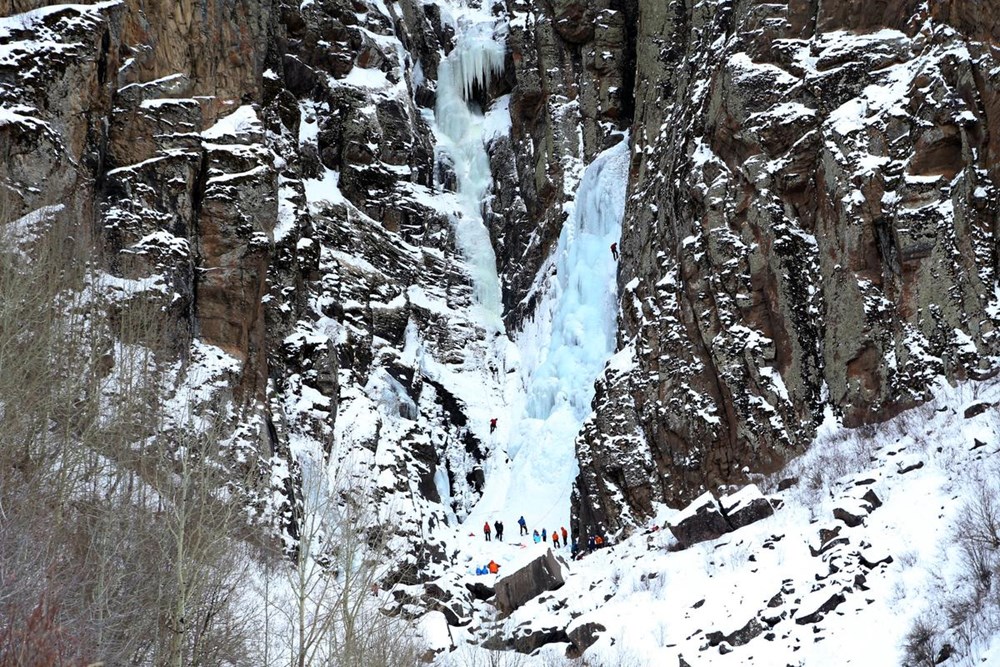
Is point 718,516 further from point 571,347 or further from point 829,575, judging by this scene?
point 571,347

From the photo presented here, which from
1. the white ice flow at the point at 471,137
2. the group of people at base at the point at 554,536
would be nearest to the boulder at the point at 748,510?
the group of people at base at the point at 554,536

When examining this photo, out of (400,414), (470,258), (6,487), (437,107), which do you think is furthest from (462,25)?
(6,487)

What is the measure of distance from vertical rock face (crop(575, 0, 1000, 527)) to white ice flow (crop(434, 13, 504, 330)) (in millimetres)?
15507

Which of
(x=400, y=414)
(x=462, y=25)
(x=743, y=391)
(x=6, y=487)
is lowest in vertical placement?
(x=6, y=487)

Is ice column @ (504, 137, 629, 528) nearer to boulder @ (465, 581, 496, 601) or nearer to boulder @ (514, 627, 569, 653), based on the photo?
boulder @ (465, 581, 496, 601)

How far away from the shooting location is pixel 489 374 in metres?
40.2

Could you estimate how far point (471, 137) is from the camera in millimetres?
47594

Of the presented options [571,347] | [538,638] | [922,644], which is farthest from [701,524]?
[571,347]

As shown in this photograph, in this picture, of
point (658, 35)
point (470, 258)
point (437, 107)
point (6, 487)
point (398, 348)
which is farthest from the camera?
point (437, 107)

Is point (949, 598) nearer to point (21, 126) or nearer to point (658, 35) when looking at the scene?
point (21, 126)

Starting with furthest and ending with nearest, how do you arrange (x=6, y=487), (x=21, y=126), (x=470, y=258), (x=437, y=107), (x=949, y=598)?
(x=437, y=107), (x=470, y=258), (x=21, y=126), (x=6, y=487), (x=949, y=598)

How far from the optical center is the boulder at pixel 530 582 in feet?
65.8

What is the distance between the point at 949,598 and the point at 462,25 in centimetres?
4664

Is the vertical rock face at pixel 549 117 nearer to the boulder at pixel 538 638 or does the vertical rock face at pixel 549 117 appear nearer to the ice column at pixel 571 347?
the ice column at pixel 571 347
